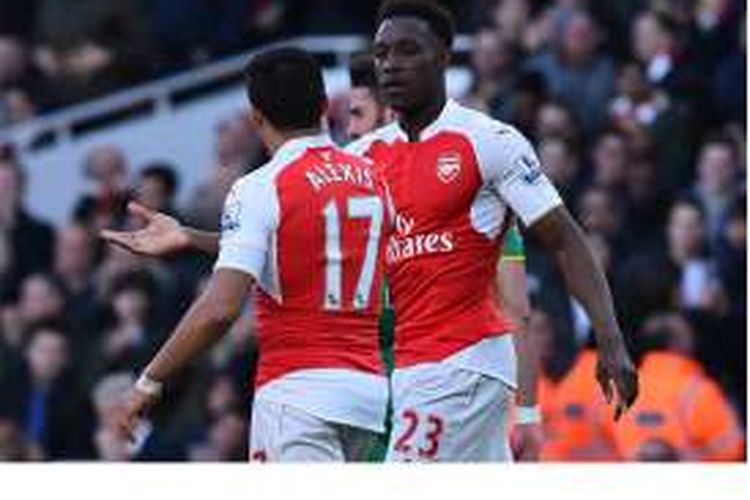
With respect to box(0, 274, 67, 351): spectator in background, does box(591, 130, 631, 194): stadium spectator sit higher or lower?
higher

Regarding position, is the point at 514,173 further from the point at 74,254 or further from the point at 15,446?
the point at 74,254

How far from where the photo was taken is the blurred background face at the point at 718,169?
15359mm

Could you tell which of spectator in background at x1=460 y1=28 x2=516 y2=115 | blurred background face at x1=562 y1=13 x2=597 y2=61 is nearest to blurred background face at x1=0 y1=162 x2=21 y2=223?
spectator in background at x1=460 y1=28 x2=516 y2=115

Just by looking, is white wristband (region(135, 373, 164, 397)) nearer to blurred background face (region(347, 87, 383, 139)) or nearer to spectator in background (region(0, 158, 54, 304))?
blurred background face (region(347, 87, 383, 139))

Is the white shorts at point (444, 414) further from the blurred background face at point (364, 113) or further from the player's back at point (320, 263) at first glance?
the blurred background face at point (364, 113)

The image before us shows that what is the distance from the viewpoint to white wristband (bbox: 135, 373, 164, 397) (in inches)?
338

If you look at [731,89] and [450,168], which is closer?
[450,168]

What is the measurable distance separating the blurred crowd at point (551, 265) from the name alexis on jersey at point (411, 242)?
10.6 feet

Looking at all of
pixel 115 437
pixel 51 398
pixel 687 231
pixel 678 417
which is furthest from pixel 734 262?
pixel 51 398

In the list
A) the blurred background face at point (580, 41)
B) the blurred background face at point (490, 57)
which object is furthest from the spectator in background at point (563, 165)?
the blurred background face at point (490, 57)

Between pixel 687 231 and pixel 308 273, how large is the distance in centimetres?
626

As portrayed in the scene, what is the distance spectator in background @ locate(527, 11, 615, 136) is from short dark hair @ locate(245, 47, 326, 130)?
26.1 feet

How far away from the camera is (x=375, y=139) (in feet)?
31.2

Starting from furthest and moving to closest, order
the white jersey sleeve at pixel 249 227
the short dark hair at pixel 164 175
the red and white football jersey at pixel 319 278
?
the short dark hair at pixel 164 175 < the red and white football jersey at pixel 319 278 < the white jersey sleeve at pixel 249 227
